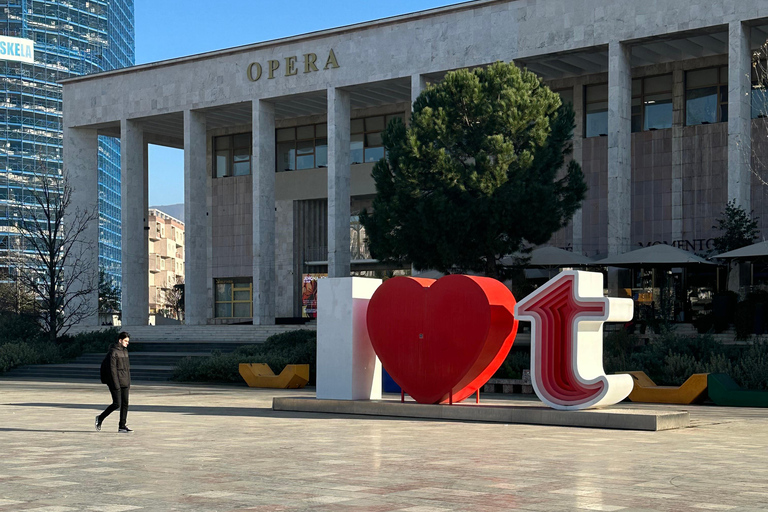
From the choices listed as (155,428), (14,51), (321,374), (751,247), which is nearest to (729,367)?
(751,247)

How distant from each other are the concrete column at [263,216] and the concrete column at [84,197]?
908cm

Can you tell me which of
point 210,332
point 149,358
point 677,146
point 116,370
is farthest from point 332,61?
point 116,370

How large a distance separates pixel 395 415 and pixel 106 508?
9376mm

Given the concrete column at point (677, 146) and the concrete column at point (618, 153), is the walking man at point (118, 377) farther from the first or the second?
the concrete column at point (677, 146)

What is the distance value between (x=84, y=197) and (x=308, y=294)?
1156cm

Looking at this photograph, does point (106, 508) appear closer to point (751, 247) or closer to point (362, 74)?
point (751, 247)

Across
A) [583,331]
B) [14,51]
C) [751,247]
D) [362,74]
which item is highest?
[14,51]

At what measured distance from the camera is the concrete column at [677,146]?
37.5 m

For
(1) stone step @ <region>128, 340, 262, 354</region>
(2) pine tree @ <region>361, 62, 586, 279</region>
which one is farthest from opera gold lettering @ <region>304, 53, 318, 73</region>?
(1) stone step @ <region>128, 340, 262, 354</region>

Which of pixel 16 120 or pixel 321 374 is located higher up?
pixel 16 120

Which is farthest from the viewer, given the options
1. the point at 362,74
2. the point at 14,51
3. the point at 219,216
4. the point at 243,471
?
the point at 14,51

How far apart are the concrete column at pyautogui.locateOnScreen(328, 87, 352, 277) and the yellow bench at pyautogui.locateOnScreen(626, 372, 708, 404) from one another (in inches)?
807

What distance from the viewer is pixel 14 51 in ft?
250

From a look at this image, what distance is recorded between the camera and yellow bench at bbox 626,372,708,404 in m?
19.9
